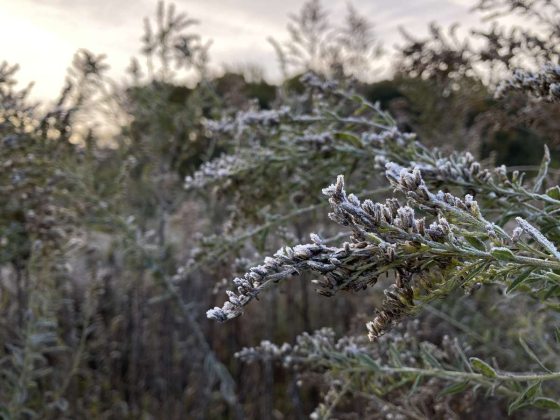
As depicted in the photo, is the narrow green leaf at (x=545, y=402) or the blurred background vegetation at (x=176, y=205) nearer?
the narrow green leaf at (x=545, y=402)

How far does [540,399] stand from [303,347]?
21.6 inches

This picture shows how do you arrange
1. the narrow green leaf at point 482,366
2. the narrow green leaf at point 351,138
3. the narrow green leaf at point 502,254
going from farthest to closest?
the narrow green leaf at point 351,138
the narrow green leaf at point 482,366
the narrow green leaf at point 502,254

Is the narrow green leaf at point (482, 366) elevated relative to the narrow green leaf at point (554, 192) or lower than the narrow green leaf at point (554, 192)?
lower

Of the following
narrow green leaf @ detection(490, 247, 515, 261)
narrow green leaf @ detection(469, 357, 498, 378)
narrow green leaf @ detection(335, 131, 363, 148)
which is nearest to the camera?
narrow green leaf @ detection(490, 247, 515, 261)

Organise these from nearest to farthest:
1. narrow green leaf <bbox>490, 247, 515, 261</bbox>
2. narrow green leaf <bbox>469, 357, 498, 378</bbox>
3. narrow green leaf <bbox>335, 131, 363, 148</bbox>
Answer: narrow green leaf <bbox>490, 247, 515, 261</bbox>, narrow green leaf <bbox>469, 357, 498, 378</bbox>, narrow green leaf <bbox>335, 131, 363, 148</bbox>

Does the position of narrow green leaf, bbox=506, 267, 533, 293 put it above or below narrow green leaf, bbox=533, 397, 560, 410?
above

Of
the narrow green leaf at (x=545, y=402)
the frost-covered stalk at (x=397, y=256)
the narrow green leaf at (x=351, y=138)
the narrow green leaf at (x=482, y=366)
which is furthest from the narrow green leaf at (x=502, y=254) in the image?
the narrow green leaf at (x=351, y=138)

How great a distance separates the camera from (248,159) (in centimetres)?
160

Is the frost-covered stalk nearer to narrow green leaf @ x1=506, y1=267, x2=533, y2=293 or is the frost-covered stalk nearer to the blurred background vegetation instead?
narrow green leaf @ x1=506, y1=267, x2=533, y2=293

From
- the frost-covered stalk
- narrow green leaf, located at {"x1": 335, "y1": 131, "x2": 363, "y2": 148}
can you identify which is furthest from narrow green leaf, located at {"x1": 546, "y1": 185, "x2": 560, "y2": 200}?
narrow green leaf, located at {"x1": 335, "y1": 131, "x2": 363, "y2": 148}

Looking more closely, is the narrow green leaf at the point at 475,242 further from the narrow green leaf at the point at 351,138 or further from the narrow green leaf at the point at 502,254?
the narrow green leaf at the point at 351,138

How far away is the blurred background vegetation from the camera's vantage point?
1640 millimetres

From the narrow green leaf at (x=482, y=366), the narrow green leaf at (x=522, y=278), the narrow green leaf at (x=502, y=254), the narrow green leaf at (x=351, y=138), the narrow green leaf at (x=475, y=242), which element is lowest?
the narrow green leaf at (x=482, y=366)

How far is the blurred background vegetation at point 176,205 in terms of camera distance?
164 centimetres
